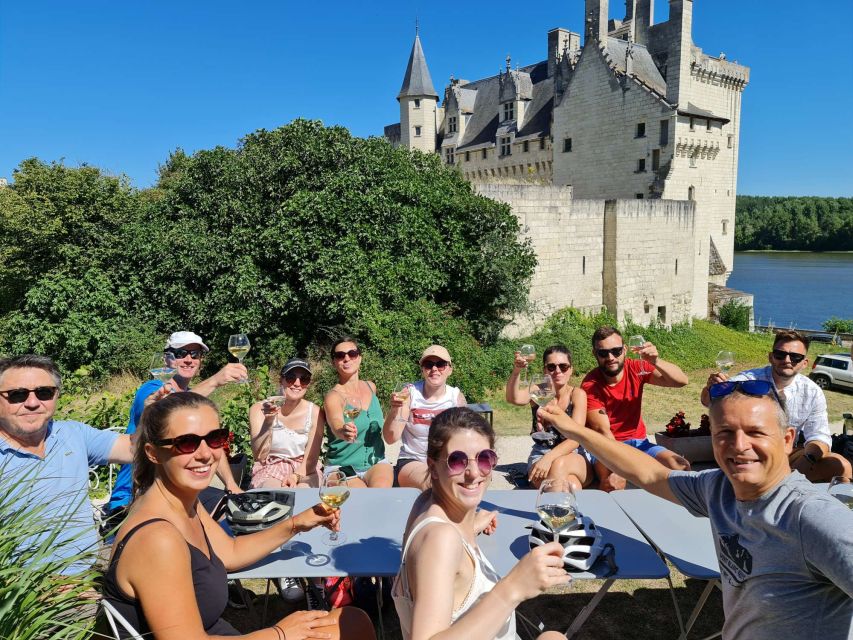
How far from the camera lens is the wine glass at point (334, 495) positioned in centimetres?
266

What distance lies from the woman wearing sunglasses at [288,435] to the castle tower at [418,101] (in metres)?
33.4

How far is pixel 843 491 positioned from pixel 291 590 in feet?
9.70

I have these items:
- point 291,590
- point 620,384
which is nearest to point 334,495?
point 291,590

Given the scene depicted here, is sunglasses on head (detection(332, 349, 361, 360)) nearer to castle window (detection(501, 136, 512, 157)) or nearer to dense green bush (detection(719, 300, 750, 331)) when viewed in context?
dense green bush (detection(719, 300, 750, 331))

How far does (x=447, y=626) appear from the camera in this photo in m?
1.67

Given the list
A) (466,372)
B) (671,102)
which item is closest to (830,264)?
(671,102)

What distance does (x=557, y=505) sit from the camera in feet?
7.52

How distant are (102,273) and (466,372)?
866cm

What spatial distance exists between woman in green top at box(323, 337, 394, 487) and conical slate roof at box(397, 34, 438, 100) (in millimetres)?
34873

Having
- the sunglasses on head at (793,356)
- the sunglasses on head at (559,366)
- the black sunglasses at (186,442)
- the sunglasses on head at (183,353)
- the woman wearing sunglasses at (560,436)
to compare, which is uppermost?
the black sunglasses at (186,442)

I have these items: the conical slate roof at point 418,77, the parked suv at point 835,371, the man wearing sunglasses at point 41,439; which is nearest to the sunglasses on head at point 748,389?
the man wearing sunglasses at point 41,439

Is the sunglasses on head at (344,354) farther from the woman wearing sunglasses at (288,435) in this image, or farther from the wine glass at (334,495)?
the wine glass at (334,495)

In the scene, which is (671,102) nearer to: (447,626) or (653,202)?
(653,202)

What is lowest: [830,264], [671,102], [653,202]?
[830,264]
